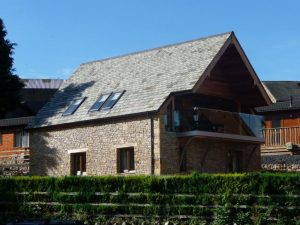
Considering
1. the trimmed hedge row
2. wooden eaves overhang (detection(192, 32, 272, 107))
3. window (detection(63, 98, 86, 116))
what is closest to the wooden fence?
wooden eaves overhang (detection(192, 32, 272, 107))

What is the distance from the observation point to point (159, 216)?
927 inches

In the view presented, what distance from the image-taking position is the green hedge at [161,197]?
21.9 metres

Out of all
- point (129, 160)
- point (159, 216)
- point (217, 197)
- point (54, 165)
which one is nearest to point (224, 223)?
point (217, 197)

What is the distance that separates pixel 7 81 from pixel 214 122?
59.3 feet

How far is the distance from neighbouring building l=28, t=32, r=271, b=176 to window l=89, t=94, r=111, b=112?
0.09m

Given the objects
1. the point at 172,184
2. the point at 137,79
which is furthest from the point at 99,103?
the point at 172,184

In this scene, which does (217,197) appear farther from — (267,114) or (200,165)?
(267,114)

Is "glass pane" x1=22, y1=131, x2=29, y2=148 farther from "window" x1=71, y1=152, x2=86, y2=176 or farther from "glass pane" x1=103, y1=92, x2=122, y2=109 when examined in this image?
"glass pane" x1=103, y1=92, x2=122, y2=109

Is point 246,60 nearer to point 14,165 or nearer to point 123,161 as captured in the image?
point 123,161

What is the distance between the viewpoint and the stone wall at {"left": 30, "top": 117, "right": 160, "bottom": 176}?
30406 millimetres

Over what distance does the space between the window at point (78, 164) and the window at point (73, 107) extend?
2.43 metres

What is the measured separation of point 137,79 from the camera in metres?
34.0

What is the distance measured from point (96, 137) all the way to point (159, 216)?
32.6 ft

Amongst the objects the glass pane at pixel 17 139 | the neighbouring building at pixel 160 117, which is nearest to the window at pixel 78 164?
the neighbouring building at pixel 160 117
